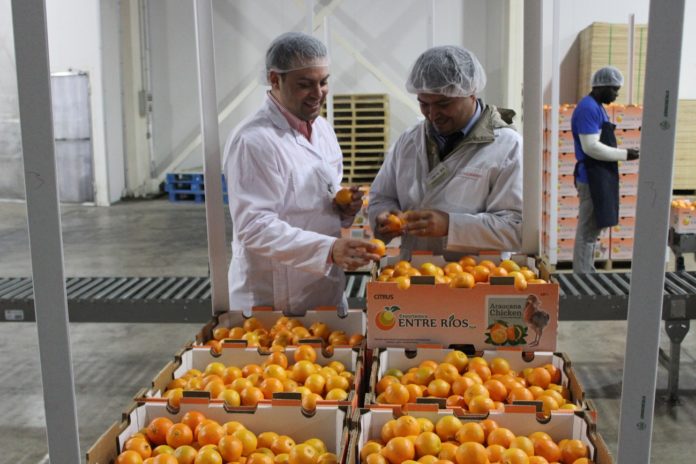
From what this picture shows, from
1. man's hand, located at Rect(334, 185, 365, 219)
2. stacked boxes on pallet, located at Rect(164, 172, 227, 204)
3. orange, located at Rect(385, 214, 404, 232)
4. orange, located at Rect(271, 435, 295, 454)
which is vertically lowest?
stacked boxes on pallet, located at Rect(164, 172, 227, 204)

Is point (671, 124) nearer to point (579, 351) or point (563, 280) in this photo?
point (563, 280)

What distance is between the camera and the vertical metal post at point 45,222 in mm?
1358

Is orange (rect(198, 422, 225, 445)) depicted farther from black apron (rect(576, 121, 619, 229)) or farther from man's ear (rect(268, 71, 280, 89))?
black apron (rect(576, 121, 619, 229))

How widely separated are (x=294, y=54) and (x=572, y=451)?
6.16 ft

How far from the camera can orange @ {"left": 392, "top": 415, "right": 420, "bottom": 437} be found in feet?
5.98

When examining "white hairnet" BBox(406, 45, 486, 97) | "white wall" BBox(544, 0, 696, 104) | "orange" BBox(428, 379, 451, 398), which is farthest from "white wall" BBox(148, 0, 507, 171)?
"orange" BBox(428, 379, 451, 398)

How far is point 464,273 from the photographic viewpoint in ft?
7.84

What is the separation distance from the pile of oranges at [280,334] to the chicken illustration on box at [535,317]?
2.01 feet

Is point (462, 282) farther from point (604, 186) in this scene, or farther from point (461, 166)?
point (604, 186)

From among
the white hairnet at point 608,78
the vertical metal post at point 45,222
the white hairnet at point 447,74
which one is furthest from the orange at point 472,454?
the white hairnet at point 608,78

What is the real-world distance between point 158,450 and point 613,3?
12697 mm

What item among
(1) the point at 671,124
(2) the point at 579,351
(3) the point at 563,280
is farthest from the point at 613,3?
(1) the point at 671,124

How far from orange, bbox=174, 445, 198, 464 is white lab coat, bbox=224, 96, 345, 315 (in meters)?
1.03

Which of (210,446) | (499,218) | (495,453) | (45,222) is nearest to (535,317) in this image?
(495,453)
